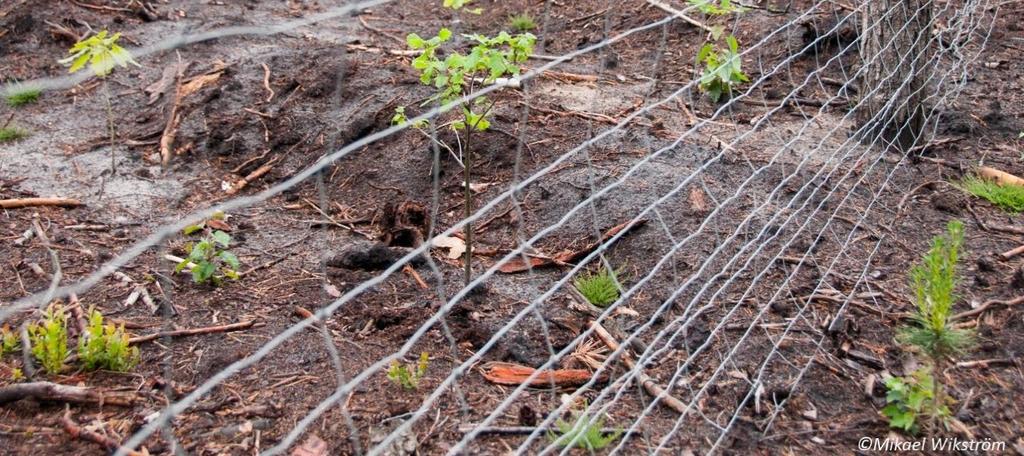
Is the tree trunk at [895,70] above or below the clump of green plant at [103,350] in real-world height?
above

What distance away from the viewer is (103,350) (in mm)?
2662

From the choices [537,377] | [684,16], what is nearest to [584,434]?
[537,377]

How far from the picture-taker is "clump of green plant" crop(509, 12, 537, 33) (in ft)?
19.5

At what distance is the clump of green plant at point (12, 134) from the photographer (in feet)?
14.6

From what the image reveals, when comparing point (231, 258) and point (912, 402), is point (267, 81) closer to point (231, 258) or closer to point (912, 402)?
point (231, 258)

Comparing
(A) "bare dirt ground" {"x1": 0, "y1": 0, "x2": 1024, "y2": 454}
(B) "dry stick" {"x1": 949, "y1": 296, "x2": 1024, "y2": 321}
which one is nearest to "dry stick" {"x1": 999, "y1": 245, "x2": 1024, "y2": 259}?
(A) "bare dirt ground" {"x1": 0, "y1": 0, "x2": 1024, "y2": 454}

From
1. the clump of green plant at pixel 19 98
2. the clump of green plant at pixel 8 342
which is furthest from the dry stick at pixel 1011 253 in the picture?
the clump of green plant at pixel 19 98

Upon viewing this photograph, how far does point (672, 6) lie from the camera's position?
20.1 feet

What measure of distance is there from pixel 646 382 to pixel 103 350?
5.46 ft

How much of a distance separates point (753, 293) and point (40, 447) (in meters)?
2.32

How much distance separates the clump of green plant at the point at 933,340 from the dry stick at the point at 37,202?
10.9 feet

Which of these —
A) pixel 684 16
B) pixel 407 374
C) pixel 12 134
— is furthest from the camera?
pixel 684 16

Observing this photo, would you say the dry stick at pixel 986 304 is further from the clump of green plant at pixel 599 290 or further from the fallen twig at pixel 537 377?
the fallen twig at pixel 537 377

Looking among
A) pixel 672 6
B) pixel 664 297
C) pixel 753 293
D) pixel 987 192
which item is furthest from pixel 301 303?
pixel 672 6
